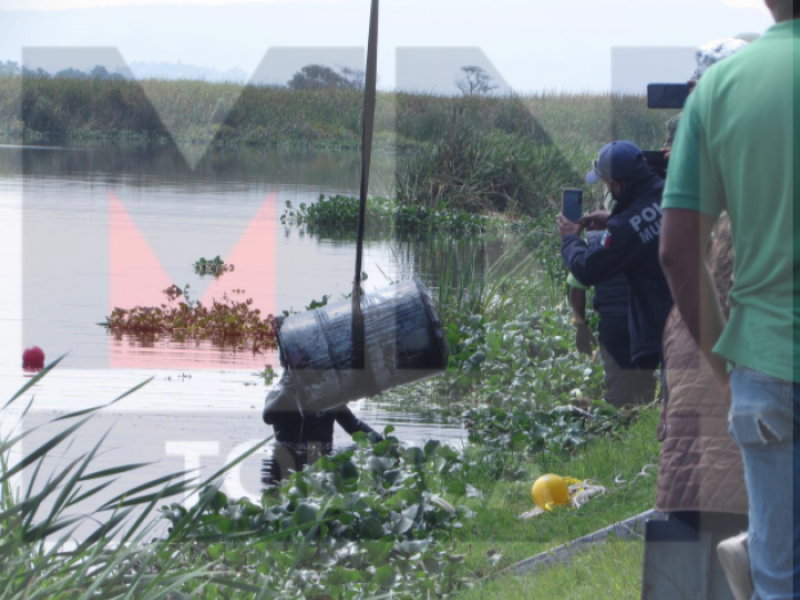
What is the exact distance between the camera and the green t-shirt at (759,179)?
222cm

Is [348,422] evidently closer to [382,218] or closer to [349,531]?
[349,531]

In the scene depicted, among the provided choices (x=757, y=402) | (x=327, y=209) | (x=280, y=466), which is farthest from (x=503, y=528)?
(x=327, y=209)

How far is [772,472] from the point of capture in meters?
2.24

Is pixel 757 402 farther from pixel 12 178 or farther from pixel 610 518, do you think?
pixel 12 178

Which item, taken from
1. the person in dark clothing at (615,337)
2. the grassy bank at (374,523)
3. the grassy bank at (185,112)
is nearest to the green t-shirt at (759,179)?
the grassy bank at (374,523)

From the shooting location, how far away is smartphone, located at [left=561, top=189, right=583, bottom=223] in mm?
5609

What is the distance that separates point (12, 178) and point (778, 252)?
86.9 ft

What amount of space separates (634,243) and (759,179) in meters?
2.97

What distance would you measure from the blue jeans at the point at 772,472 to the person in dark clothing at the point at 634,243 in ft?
8.98

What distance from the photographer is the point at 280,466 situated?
603 cm

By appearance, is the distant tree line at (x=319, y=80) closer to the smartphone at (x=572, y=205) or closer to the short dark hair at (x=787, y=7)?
the smartphone at (x=572, y=205)

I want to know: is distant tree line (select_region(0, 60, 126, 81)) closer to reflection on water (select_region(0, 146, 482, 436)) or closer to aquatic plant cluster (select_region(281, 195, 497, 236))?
reflection on water (select_region(0, 146, 482, 436))

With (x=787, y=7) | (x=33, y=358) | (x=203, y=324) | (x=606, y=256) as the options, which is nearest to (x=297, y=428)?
Result: (x=606, y=256)

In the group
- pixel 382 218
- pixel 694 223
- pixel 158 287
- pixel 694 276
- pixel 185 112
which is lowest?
pixel 158 287
